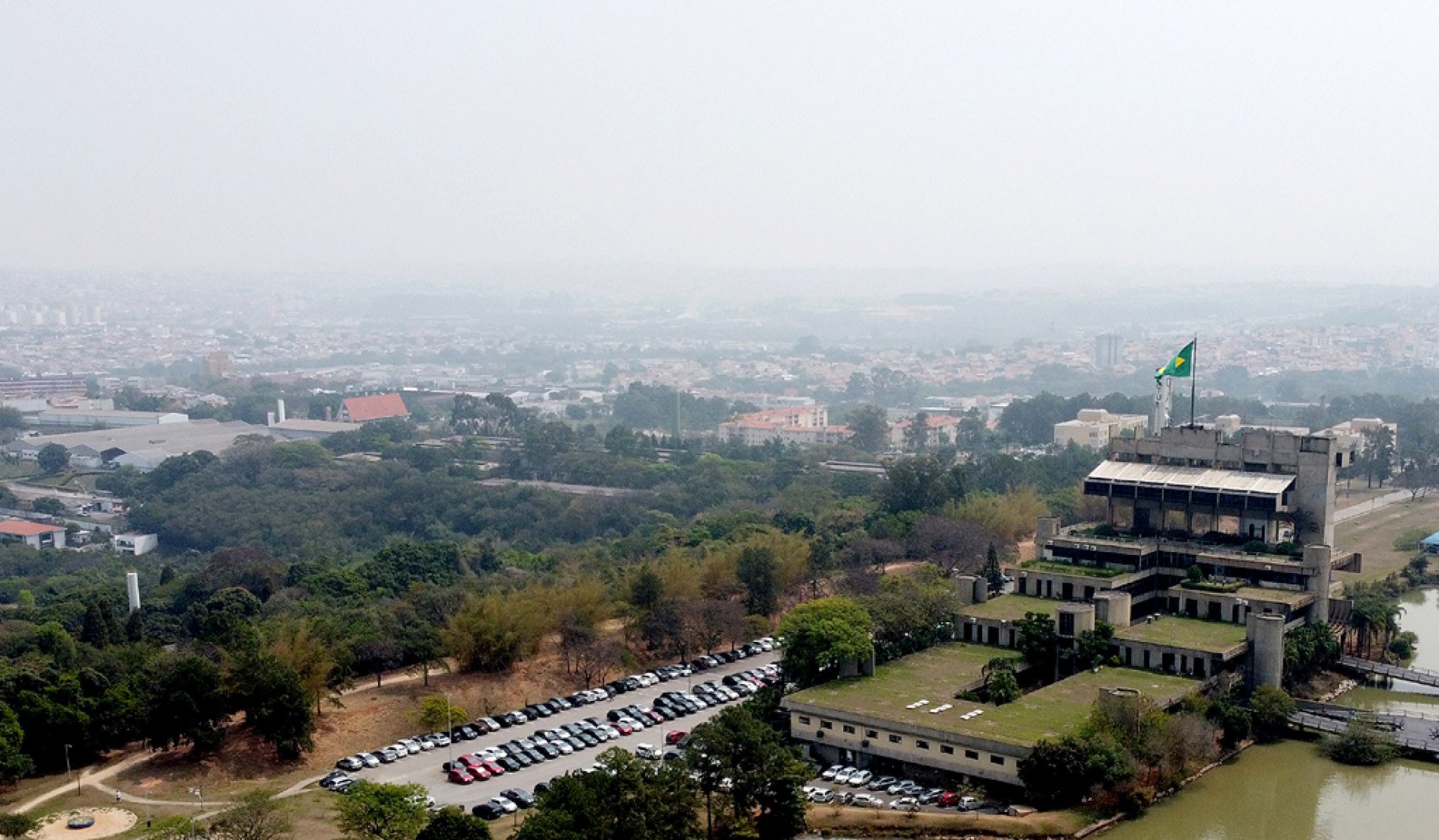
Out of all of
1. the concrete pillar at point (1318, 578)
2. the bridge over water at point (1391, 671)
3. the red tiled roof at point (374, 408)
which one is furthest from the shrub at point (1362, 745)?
the red tiled roof at point (374, 408)

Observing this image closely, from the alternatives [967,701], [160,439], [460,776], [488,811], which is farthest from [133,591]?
[160,439]

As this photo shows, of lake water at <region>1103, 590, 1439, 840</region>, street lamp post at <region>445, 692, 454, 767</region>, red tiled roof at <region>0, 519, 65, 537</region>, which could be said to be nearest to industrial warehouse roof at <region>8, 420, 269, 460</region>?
red tiled roof at <region>0, 519, 65, 537</region>

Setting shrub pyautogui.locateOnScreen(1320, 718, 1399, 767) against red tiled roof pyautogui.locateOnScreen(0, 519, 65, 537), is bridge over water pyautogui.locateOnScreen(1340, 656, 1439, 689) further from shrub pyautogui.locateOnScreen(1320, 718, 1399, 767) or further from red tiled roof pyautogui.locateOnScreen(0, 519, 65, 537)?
red tiled roof pyautogui.locateOnScreen(0, 519, 65, 537)

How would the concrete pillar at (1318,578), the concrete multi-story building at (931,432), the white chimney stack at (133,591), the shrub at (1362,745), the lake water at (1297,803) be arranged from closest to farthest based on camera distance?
the lake water at (1297,803) < the shrub at (1362,745) < the concrete pillar at (1318,578) < the white chimney stack at (133,591) < the concrete multi-story building at (931,432)

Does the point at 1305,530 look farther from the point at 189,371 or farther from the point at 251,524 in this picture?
the point at 189,371

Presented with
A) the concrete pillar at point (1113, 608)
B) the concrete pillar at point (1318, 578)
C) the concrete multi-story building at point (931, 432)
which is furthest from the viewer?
the concrete multi-story building at point (931, 432)

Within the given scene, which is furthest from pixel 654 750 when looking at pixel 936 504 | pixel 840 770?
pixel 936 504

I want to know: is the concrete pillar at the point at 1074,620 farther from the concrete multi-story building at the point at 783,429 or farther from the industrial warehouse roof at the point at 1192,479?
the concrete multi-story building at the point at 783,429
